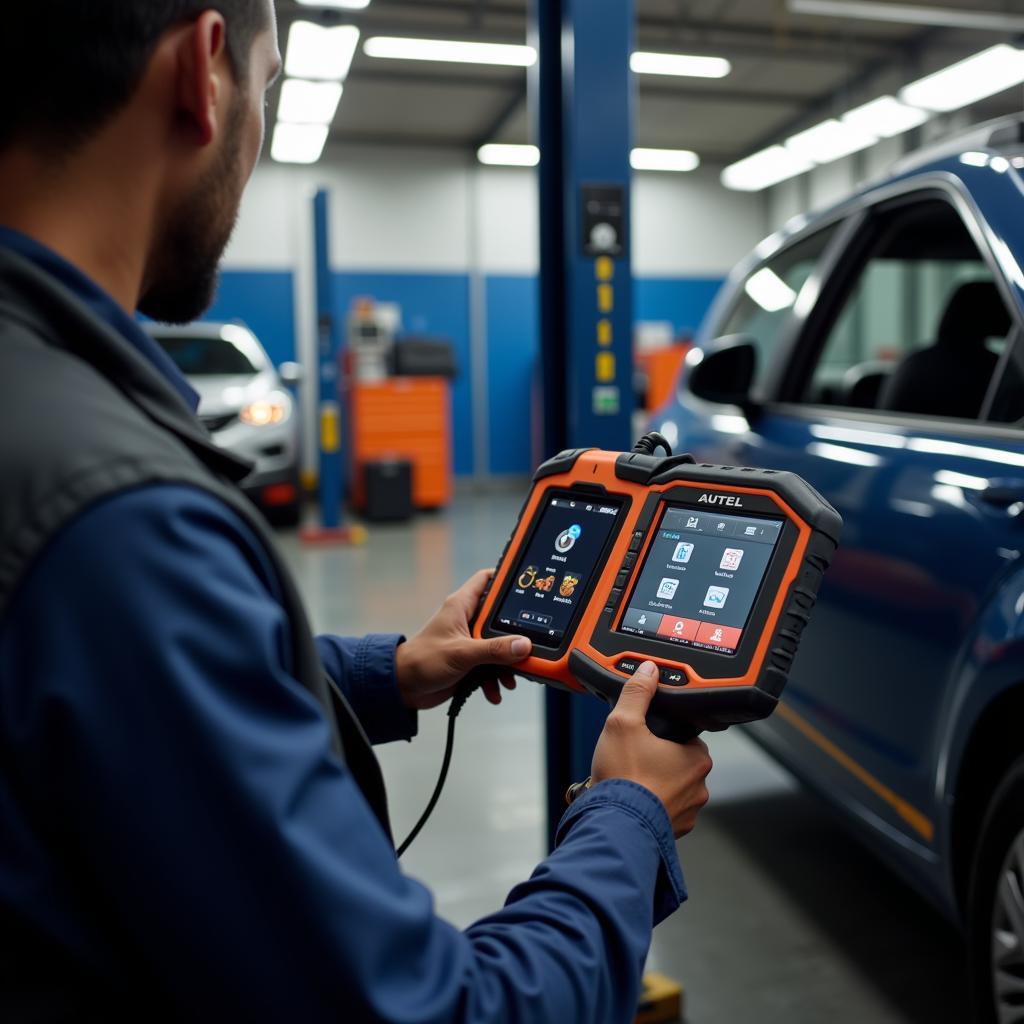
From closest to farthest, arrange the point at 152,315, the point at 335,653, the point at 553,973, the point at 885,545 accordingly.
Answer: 1. the point at 553,973
2. the point at 152,315
3. the point at 335,653
4. the point at 885,545

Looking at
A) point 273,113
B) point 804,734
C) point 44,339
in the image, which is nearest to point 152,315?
point 44,339

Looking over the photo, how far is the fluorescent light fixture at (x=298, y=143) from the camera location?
9.70m

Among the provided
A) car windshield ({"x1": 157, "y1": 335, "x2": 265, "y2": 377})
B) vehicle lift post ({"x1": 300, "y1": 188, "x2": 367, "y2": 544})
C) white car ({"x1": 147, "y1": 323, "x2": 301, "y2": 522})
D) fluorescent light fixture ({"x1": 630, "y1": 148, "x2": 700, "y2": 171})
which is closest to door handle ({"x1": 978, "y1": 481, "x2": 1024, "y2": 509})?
white car ({"x1": 147, "y1": 323, "x2": 301, "y2": 522})

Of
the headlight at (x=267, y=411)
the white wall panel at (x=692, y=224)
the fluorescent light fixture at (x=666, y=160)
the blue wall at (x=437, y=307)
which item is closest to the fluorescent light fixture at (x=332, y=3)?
the headlight at (x=267, y=411)

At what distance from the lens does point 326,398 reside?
294 inches

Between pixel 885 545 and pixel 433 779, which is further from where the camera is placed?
pixel 433 779

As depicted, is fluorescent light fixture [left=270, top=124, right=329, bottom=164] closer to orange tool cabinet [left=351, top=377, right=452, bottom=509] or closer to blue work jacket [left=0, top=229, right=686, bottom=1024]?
orange tool cabinet [left=351, top=377, right=452, bottom=509]

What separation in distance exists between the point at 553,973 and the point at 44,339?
492mm

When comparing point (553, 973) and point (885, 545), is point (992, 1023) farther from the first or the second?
point (553, 973)

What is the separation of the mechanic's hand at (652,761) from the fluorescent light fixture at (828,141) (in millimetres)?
9632

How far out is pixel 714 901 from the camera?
2.36 m

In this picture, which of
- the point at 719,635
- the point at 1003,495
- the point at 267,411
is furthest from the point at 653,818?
the point at 267,411

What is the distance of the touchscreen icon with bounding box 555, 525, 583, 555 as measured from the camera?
3.55ft

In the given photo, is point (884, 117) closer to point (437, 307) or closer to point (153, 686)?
point (437, 307)
